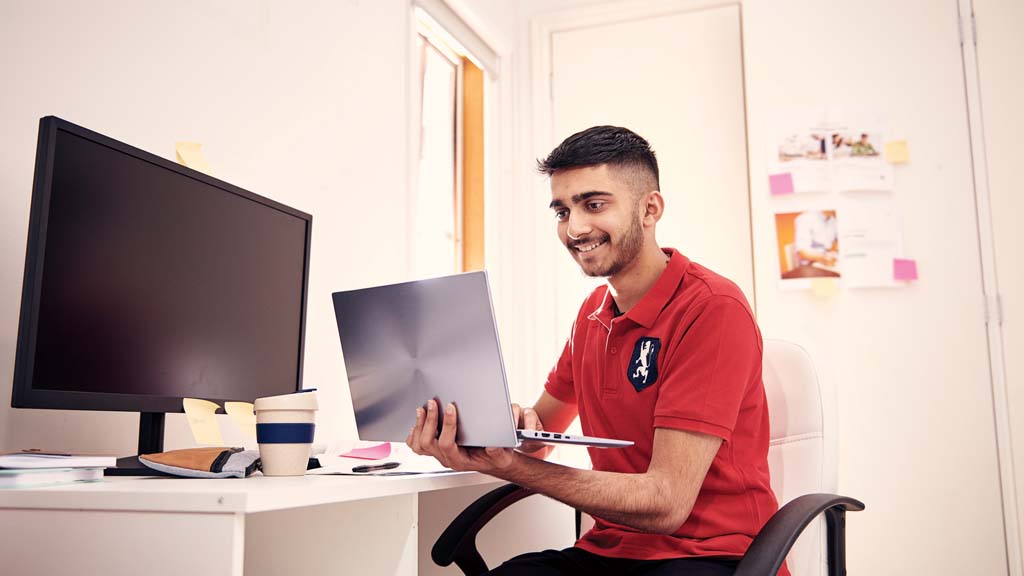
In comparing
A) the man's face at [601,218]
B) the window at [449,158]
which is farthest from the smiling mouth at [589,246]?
the window at [449,158]

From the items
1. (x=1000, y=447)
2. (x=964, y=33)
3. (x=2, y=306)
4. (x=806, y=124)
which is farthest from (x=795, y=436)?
(x=964, y=33)

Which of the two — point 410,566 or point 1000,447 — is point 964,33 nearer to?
point 1000,447

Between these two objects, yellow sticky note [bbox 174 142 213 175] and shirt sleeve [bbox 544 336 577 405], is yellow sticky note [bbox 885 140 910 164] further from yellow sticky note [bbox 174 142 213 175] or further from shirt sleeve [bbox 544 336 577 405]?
yellow sticky note [bbox 174 142 213 175]

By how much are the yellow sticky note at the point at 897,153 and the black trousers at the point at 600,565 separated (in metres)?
1.78

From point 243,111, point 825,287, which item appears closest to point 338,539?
point 243,111

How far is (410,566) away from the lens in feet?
3.47

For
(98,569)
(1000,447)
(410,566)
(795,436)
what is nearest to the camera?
(98,569)

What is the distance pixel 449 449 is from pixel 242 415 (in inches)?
14.6

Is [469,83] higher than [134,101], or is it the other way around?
[469,83]

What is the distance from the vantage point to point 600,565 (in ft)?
4.35

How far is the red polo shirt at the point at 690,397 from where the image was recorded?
4.04 ft

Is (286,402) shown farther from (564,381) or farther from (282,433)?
(564,381)

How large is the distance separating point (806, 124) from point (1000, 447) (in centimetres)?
112

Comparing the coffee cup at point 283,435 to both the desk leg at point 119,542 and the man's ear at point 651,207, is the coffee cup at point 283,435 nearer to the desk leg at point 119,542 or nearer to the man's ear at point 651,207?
the desk leg at point 119,542
